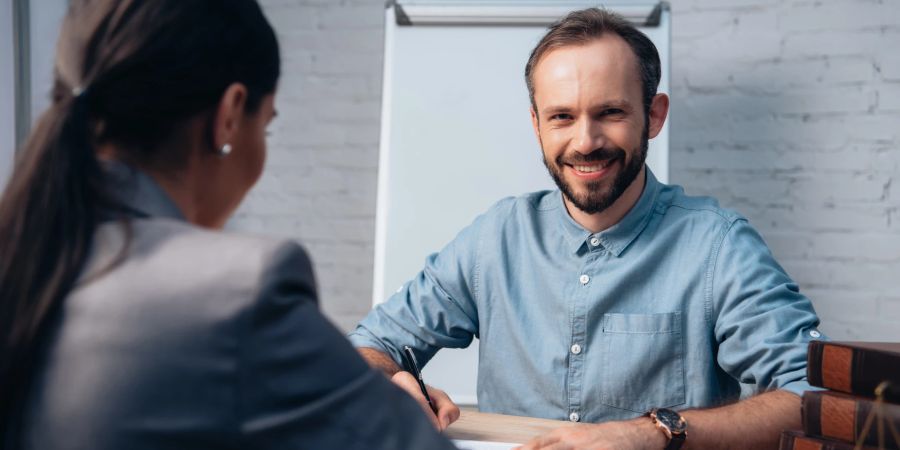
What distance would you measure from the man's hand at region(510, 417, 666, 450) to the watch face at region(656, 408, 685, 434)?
0.7 inches

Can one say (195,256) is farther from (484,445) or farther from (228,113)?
(484,445)

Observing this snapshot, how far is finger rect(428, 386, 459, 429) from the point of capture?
1153mm

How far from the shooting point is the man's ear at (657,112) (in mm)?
1510

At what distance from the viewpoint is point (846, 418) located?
0.80 meters

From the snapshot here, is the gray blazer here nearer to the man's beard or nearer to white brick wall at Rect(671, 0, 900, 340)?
the man's beard

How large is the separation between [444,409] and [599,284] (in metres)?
0.39

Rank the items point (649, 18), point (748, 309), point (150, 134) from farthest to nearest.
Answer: point (649, 18) → point (748, 309) → point (150, 134)

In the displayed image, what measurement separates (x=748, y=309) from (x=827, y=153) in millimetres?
1203

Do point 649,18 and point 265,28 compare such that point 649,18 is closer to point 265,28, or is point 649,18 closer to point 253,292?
point 265,28

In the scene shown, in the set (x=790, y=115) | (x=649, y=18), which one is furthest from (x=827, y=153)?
(x=649, y=18)

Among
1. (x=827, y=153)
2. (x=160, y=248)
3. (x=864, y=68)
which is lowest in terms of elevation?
(x=160, y=248)

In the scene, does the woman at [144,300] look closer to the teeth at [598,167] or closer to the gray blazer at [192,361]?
the gray blazer at [192,361]

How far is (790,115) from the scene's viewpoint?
2.30 m

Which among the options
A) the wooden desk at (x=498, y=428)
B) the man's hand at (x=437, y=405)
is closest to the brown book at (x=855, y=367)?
the wooden desk at (x=498, y=428)
